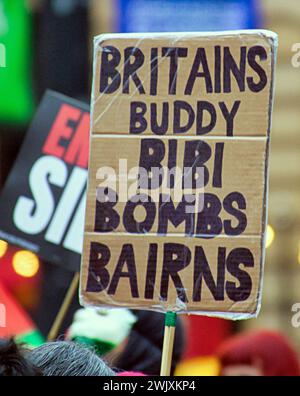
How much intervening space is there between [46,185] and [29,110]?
9.01ft

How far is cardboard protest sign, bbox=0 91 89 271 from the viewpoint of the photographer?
4.02m

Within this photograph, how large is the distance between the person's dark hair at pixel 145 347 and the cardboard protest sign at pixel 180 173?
841 millimetres

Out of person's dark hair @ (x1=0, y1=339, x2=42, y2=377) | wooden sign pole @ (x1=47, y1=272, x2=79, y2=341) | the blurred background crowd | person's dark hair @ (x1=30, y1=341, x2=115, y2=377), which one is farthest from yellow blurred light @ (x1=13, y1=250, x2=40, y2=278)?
person's dark hair @ (x1=0, y1=339, x2=42, y2=377)

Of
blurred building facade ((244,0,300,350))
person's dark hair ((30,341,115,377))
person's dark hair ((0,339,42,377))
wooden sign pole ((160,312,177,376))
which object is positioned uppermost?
person's dark hair ((0,339,42,377))

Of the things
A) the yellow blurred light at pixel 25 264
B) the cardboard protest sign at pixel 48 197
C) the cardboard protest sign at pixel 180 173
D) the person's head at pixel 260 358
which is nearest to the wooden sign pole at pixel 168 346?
the cardboard protest sign at pixel 180 173

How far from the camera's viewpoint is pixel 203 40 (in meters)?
3.16

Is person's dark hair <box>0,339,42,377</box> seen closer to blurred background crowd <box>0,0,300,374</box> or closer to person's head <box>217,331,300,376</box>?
person's head <box>217,331,300,376</box>

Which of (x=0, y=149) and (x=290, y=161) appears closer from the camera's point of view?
(x=0, y=149)

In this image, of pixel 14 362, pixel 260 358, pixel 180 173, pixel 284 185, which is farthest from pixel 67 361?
pixel 284 185

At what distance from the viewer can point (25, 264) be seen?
475 cm

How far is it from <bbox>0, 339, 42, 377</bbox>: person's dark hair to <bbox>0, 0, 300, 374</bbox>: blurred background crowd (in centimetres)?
370
